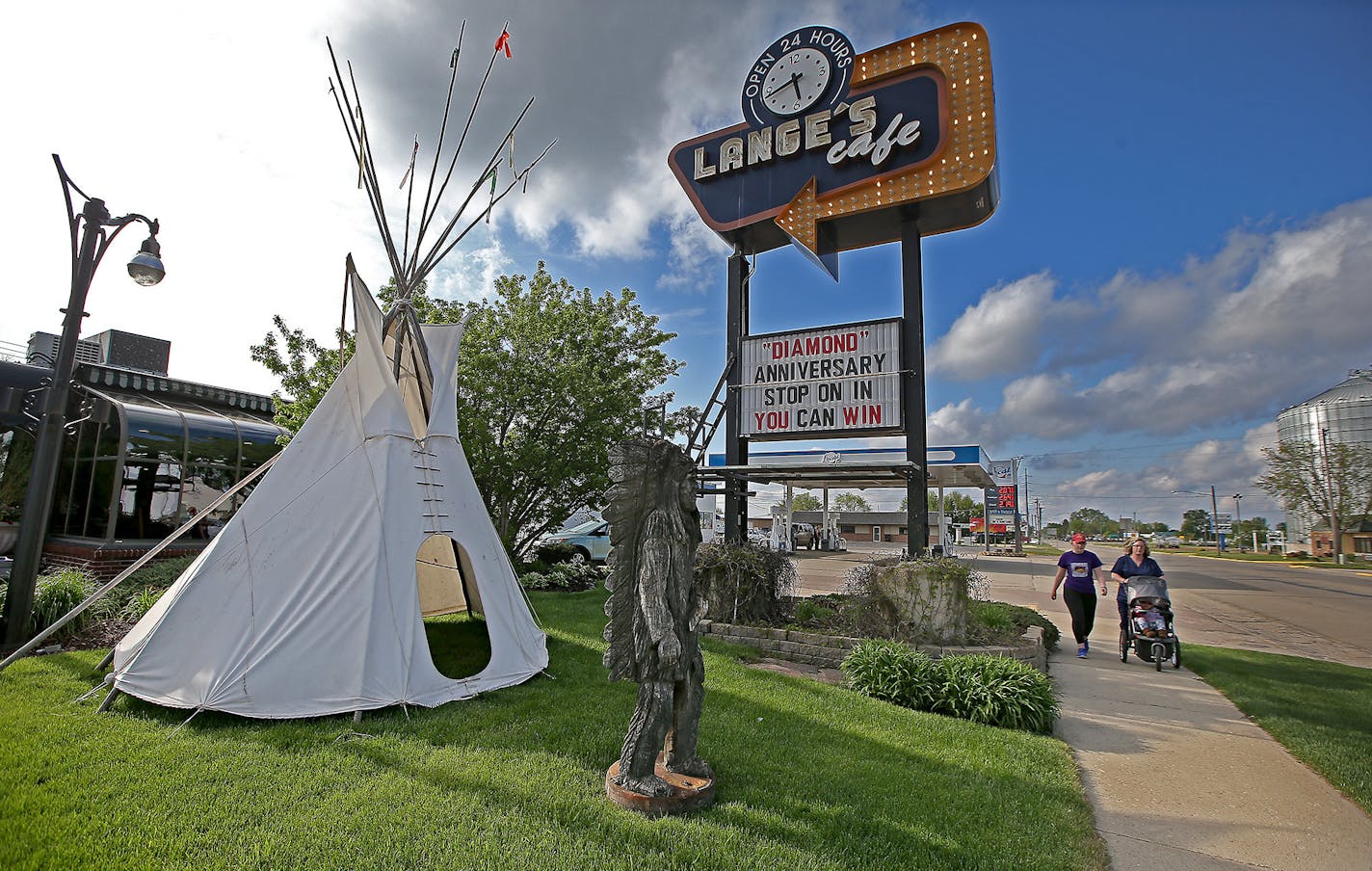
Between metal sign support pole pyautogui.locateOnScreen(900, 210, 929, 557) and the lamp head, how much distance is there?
9.96 meters

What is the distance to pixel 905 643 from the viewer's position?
7.64m

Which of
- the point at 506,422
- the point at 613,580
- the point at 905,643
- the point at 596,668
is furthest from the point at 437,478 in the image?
the point at 506,422

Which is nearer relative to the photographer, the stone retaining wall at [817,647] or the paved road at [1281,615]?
the stone retaining wall at [817,647]

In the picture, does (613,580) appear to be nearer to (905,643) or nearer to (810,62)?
(905,643)

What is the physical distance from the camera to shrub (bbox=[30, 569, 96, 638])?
777 cm

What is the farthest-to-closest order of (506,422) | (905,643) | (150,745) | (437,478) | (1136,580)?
(506,422) → (1136,580) → (905,643) → (437,478) → (150,745)

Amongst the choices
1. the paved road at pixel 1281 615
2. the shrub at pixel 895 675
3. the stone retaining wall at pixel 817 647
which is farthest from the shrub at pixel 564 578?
the paved road at pixel 1281 615

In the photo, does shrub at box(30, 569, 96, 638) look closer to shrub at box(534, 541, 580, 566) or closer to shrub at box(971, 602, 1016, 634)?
shrub at box(534, 541, 580, 566)

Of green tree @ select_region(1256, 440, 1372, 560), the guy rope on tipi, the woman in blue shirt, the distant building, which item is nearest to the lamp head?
the guy rope on tipi

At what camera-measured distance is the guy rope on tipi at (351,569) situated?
5.32m

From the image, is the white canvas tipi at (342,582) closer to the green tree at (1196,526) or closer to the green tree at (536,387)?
the green tree at (536,387)

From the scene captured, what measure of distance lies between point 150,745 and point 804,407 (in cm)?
891

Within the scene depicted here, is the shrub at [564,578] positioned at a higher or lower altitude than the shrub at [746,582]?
lower

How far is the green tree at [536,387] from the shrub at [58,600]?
466 cm
